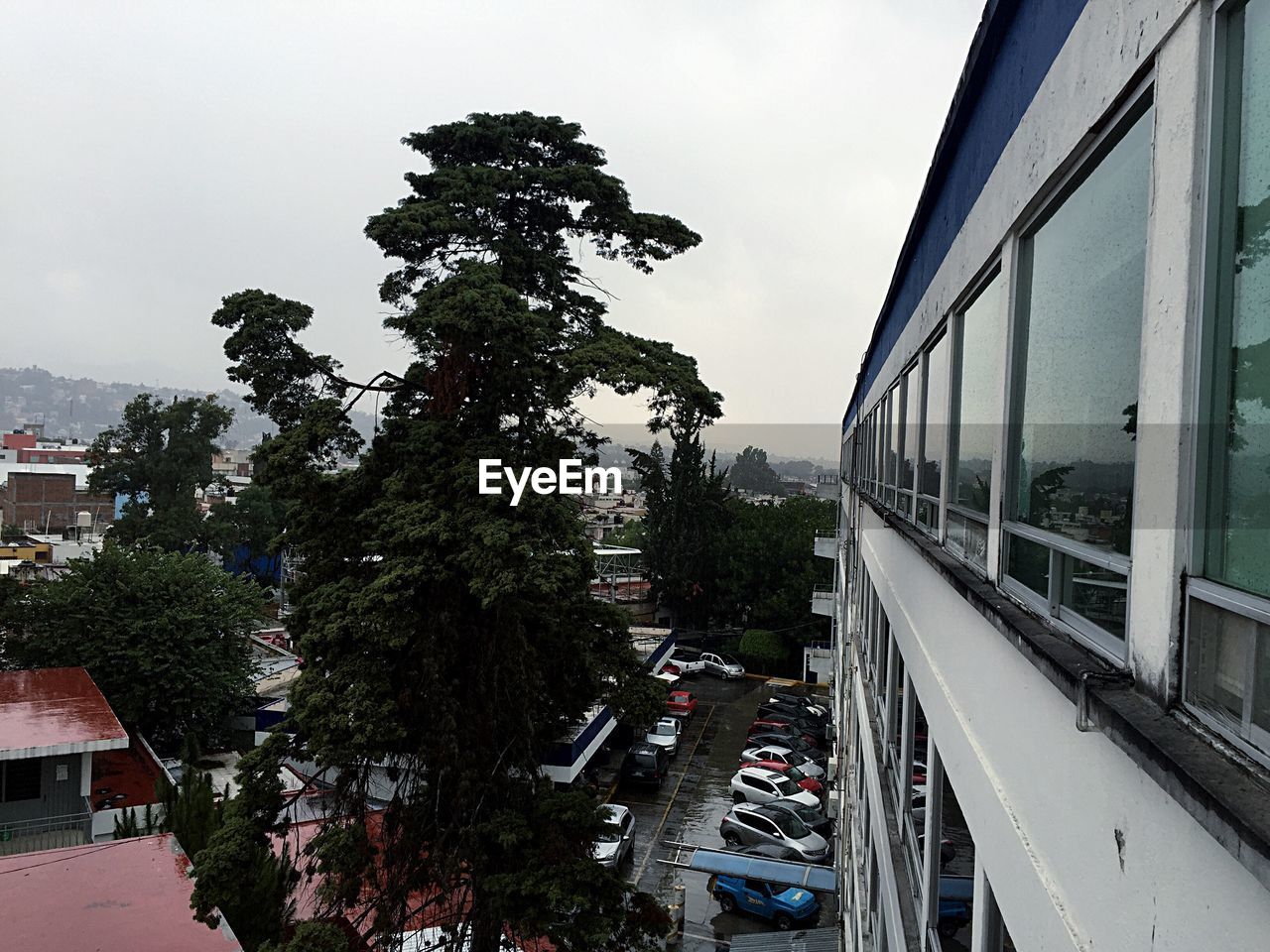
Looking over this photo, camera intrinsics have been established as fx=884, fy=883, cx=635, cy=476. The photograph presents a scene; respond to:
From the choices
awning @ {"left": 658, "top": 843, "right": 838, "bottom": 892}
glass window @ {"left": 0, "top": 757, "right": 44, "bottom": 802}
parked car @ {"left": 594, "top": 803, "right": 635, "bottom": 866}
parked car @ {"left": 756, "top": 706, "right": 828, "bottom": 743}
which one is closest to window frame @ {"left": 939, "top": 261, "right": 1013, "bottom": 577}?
parked car @ {"left": 594, "top": 803, "right": 635, "bottom": 866}

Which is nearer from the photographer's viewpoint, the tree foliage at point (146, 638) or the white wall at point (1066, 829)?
the white wall at point (1066, 829)

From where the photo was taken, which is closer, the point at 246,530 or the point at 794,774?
the point at 794,774

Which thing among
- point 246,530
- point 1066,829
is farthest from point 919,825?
point 246,530

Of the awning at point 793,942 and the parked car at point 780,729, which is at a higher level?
the awning at point 793,942

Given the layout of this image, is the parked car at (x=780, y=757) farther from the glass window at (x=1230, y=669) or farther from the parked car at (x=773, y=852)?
the glass window at (x=1230, y=669)

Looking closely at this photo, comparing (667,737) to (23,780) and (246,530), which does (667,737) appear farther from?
(246,530)

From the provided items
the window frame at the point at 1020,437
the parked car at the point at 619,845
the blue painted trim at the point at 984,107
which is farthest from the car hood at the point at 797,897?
the window frame at the point at 1020,437

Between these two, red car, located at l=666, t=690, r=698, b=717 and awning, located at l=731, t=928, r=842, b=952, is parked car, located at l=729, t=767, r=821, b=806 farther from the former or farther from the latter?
awning, located at l=731, t=928, r=842, b=952
